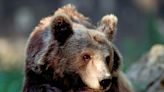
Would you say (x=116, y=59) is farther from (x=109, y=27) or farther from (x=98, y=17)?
(x=98, y=17)

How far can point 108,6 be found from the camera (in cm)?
1678

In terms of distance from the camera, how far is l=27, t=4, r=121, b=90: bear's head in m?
5.94

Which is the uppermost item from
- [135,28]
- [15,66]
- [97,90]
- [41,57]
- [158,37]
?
[135,28]

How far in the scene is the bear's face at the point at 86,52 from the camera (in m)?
5.88

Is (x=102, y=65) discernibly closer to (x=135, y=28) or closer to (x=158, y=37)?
(x=158, y=37)

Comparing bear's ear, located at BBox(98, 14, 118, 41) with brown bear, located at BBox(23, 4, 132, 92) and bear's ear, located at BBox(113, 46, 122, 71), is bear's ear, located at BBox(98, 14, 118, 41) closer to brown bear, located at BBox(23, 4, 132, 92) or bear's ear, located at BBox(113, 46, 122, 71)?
brown bear, located at BBox(23, 4, 132, 92)

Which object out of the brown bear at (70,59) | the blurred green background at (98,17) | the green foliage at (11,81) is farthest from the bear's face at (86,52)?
the blurred green background at (98,17)

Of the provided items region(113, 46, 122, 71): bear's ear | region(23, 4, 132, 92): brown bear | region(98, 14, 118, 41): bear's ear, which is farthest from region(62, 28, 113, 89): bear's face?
region(98, 14, 118, 41): bear's ear

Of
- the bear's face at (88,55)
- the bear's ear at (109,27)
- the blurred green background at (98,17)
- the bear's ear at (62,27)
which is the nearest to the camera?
the bear's face at (88,55)

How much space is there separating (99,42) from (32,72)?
2.19 feet

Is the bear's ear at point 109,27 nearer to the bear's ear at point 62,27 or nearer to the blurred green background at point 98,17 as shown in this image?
the bear's ear at point 62,27

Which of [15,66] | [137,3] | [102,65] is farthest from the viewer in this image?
[137,3]

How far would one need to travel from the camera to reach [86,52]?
19.7 ft

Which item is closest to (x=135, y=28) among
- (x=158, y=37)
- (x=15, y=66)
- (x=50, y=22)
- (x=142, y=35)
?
(x=142, y=35)
